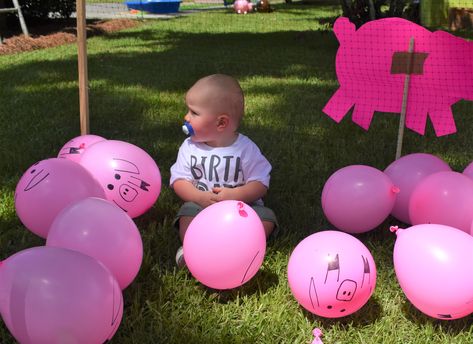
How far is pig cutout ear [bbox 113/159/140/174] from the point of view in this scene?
2.52m

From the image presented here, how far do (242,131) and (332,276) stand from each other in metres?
2.38

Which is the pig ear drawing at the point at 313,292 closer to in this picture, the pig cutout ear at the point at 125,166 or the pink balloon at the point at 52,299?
the pink balloon at the point at 52,299

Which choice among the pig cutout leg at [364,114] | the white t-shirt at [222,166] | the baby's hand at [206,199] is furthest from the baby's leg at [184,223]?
the pig cutout leg at [364,114]

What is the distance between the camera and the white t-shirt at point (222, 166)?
101 inches

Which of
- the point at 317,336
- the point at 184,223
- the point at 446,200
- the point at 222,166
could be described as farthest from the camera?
the point at 222,166

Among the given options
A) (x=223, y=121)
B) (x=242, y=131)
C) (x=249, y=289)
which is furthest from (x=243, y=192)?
(x=242, y=131)

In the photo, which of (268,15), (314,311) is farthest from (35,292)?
A: (268,15)

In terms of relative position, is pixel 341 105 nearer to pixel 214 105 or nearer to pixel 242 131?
pixel 214 105

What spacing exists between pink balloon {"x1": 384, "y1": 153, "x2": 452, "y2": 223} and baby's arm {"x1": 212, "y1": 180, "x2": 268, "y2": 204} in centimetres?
64

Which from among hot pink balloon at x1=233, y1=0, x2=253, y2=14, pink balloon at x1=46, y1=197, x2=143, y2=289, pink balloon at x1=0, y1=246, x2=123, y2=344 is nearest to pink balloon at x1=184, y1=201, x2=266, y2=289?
pink balloon at x1=46, y1=197, x2=143, y2=289

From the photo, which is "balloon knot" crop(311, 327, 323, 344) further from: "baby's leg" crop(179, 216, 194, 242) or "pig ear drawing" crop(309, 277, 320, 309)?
"baby's leg" crop(179, 216, 194, 242)

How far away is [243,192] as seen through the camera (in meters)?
2.51

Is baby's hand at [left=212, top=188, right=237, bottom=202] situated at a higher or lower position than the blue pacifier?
lower

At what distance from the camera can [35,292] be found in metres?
1.52
